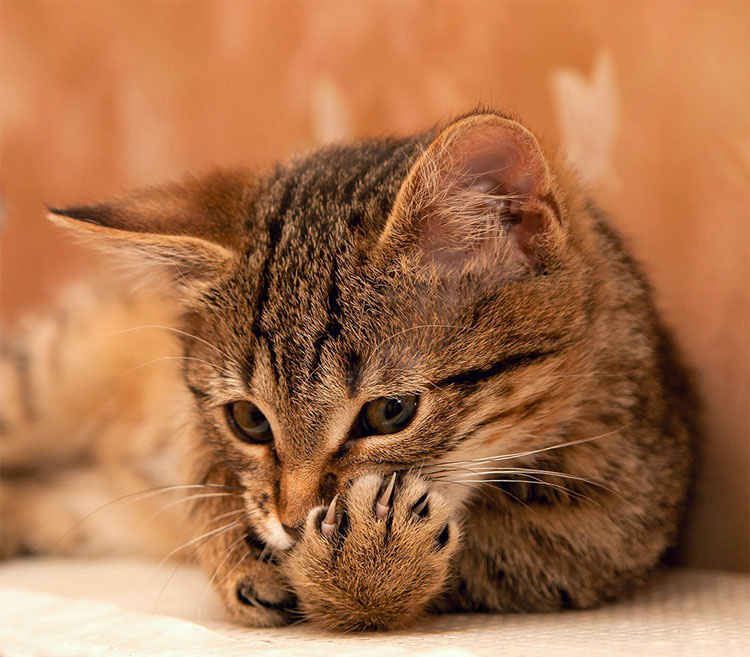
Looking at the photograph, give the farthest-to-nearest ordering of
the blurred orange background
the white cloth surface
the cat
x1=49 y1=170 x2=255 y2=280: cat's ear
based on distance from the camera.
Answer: the blurred orange background
x1=49 y1=170 x2=255 y2=280: cat's ear
the cat
the white cloth surface

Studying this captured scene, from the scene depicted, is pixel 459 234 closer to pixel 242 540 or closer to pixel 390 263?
pixel 390 263

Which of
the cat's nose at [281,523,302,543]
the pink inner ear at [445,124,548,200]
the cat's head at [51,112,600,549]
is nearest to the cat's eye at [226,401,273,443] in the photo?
the cat's head at [51,112,600,549]

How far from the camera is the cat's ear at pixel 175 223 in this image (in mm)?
1117

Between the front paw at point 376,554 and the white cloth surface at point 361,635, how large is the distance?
3cm

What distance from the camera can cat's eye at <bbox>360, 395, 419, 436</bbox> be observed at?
1.01 meters

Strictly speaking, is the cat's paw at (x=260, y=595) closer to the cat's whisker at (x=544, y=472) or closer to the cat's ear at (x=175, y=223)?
the cat's whisker at (x=544, y=472)

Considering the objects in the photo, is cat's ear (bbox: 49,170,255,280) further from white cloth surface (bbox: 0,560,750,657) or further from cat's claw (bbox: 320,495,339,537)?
white cloth surface (bbox: 0,560,750,657)

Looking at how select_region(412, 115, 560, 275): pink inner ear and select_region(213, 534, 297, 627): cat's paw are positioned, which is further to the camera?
select_region(213, 534, 297, 627): cat's paw

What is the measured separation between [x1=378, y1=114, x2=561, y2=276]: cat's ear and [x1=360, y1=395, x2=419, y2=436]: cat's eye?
19 centimetres

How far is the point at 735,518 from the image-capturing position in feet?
4.53

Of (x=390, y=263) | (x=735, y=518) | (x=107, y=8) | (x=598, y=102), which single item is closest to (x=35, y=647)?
(x=390, y=263)

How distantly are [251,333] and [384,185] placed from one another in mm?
272

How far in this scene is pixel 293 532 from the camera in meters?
1.02

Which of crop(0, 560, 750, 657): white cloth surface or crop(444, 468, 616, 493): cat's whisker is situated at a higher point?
crop(444, 468, 616, 493): cat's whisker
